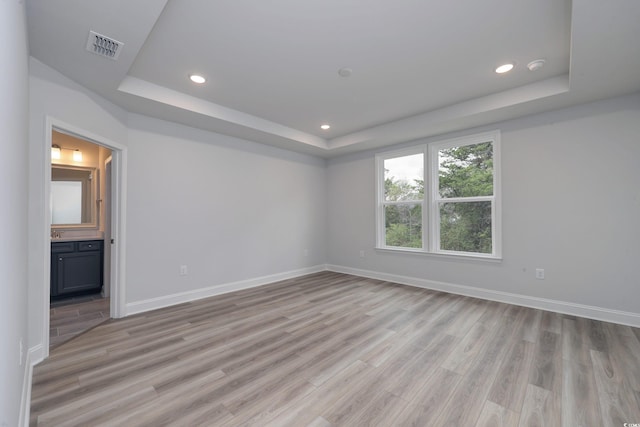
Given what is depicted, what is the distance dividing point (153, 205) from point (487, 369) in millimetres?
4022

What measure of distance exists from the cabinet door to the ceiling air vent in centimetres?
324

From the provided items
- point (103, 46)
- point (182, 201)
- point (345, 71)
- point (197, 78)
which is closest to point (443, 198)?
point (345, 71)

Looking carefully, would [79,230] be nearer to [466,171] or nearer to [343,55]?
[343,55]

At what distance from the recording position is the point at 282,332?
2828 mm

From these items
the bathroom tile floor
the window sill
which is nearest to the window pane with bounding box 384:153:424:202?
the window sill

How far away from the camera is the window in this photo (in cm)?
398

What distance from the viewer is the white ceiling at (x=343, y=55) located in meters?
1.93

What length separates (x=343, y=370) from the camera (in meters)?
2.14

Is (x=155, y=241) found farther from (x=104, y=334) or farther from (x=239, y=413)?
(x=239, y=413)

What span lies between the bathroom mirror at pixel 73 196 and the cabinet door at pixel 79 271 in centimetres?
76

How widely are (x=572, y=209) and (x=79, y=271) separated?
682cm

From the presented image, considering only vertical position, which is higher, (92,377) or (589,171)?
(589,171)

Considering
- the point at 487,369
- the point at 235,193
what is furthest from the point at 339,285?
the point at 487,369

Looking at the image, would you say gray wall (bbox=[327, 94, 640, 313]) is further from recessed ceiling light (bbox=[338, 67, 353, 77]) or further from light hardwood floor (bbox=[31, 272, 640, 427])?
recessed ceiling light (bbox=[338, 67, 353, 77])
